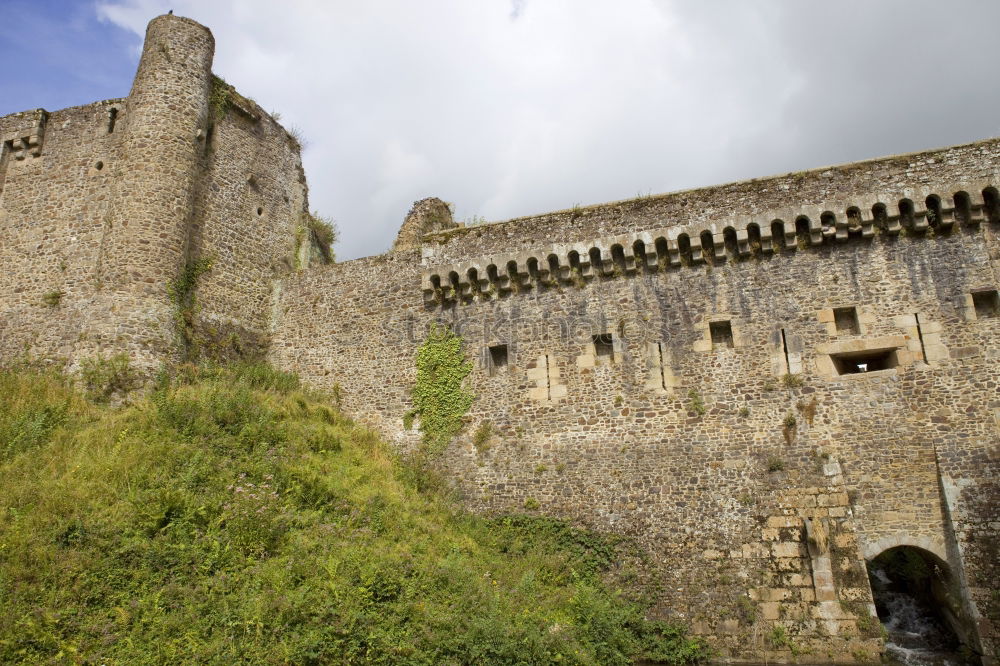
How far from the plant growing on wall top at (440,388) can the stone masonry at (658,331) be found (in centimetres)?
28

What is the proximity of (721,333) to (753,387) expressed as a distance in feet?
3.81

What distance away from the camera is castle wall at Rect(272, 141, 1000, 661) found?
34.7ft

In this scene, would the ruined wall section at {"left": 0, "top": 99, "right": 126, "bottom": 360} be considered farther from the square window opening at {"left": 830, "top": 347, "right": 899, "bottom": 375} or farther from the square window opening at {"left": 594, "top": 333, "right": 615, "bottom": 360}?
the square window opening at {"left": 830, "top": 347, "right": 899, "bottom": 375}

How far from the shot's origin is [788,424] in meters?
11.6

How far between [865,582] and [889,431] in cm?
242

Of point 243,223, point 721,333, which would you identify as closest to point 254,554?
point 721,333

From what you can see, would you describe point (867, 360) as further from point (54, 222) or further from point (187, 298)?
point (54, 222)

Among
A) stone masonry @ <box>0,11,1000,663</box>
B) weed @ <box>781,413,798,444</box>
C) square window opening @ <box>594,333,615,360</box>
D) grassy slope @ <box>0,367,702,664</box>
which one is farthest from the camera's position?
square window opening @ <box>594,333,615,360</box>

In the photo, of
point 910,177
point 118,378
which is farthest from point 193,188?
point 910,177

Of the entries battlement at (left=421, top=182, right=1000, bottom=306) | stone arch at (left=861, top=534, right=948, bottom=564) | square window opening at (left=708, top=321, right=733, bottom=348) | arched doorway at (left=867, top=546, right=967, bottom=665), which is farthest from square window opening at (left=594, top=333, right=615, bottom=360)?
arched doorway at (left=867, top=546, right=967, bottom=665)

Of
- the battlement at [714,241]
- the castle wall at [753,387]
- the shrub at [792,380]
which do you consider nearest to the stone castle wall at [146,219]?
the castle wall at [753,387]

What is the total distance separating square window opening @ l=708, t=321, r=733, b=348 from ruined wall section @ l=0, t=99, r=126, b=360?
11.8 metres

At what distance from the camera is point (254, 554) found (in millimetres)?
9242

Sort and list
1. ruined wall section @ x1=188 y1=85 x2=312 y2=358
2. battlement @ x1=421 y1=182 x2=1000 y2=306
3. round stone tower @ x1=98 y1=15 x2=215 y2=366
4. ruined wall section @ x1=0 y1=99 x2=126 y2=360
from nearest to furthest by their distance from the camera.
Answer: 1. battlement @ x1=421 y1=182 x2=1000 y2=306
2. round stone tower @ x1=98 y1=15 x2=215 y2=366
3. ruined wall section @ x1=0 y1=99 x2=126 y2=360
4. ruined wall section @ x1=188 y1=85 x2=312 y2=358
